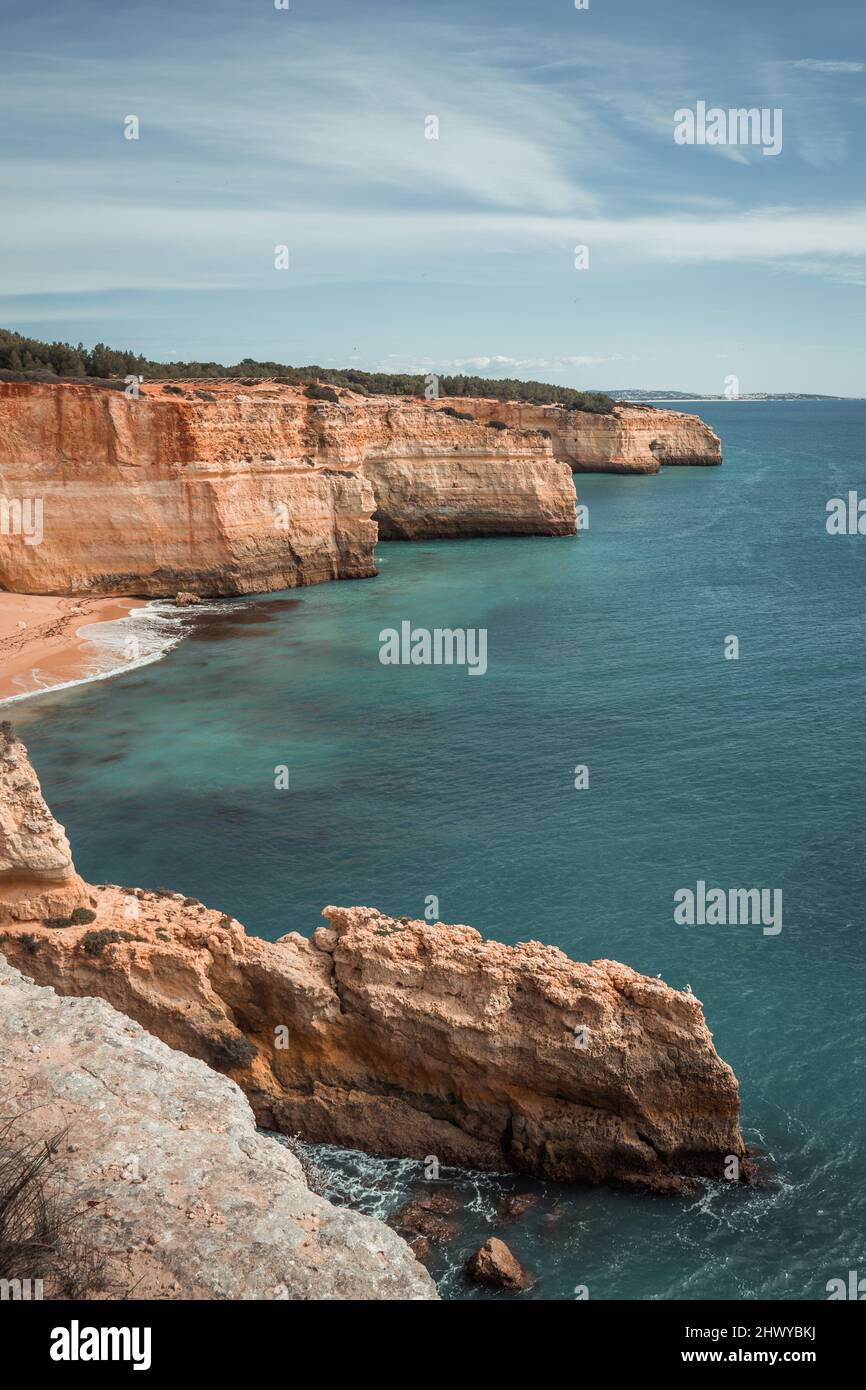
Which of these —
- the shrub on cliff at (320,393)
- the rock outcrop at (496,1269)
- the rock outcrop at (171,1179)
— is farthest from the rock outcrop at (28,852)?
the shrub on cliff at (320,393)

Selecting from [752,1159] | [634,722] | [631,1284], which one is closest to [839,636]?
[634,722]

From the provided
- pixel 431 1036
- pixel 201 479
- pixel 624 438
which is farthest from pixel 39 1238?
pixel 624 438

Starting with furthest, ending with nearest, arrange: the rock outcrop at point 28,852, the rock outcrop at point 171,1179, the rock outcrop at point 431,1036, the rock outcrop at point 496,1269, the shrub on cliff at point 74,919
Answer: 1. the shrub on cliff at point 74,919
2. the rock outcrop at point 28,852
3. the rock outcrop at point 431,1036
4. the rock outcrop at point 496,1269
5. the rock outcrop at point 171,1179

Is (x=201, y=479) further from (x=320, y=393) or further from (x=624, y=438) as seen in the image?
(x=624, y=438)

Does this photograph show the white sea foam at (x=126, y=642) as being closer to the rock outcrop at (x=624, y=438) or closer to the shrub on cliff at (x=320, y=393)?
the shrub on cliff at (x=320, y=393)

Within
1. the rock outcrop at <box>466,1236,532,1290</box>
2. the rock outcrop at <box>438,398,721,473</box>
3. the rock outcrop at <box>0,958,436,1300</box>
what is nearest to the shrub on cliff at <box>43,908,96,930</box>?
the rock outcrop at <box>0,958,436,1300</box>

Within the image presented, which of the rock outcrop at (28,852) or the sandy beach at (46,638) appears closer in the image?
the rock outcrop at (28,852)

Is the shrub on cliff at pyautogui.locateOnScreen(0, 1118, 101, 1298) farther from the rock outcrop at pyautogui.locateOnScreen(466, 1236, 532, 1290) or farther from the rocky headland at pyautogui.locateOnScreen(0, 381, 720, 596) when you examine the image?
the rocky headland at pyautogui.locateOnScreen(0, 381, 720, 596)
